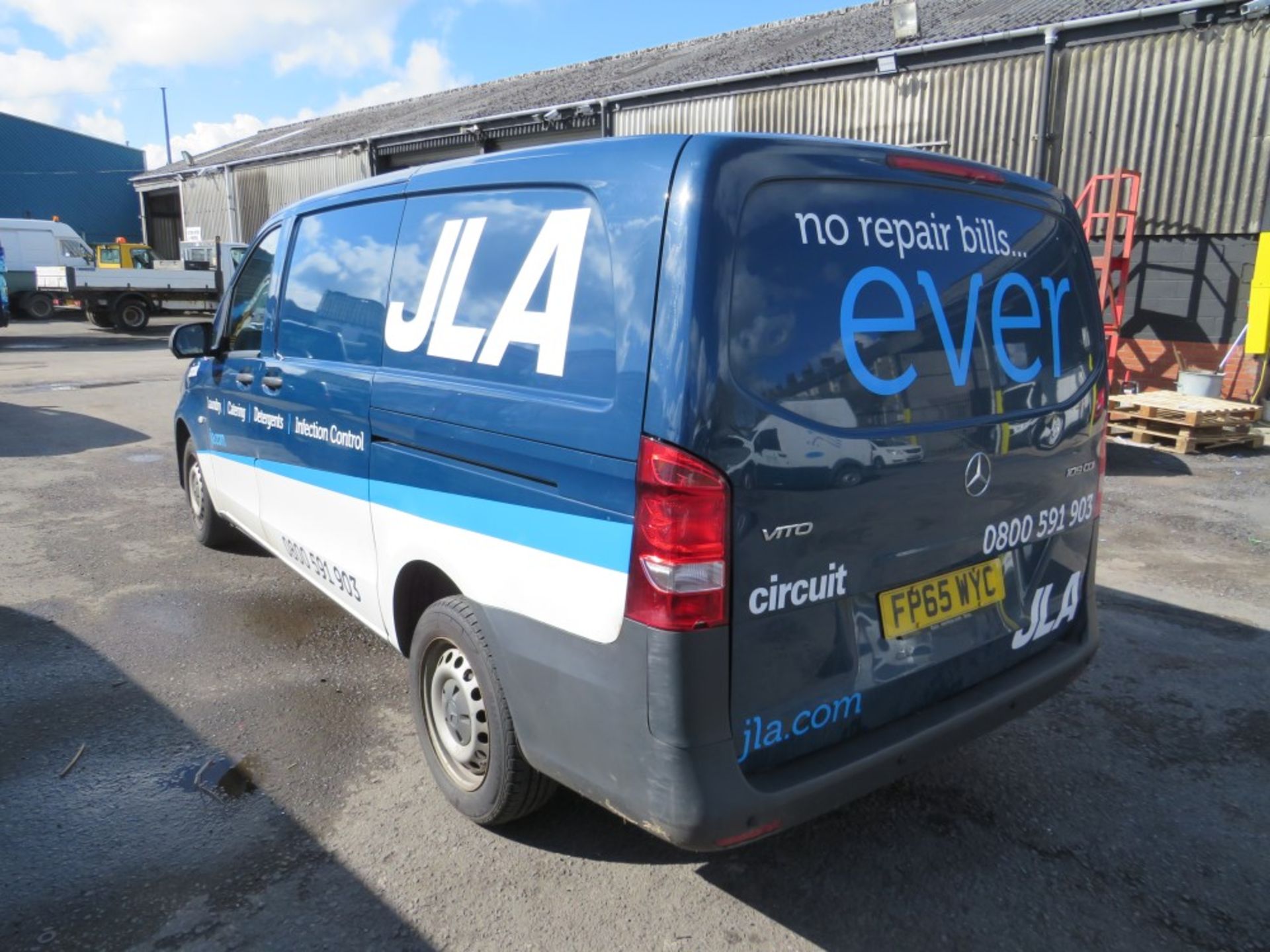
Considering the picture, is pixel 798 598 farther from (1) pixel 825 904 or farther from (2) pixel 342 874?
(2) pixel 342 874

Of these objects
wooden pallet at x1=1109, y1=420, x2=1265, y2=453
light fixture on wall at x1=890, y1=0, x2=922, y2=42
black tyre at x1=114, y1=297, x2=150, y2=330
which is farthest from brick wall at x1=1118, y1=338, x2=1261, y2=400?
black tyre at x1=114, y1=297, x2=150, y2=330

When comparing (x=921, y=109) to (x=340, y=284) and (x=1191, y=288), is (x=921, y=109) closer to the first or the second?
(x=1191, y=288)

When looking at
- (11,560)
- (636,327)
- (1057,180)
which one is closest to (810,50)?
(1057,180)

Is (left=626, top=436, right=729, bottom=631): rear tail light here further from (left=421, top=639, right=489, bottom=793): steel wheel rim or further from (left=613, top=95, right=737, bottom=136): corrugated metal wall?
(left=613, top=95, right=737, bottom=136): corrugated metal wall

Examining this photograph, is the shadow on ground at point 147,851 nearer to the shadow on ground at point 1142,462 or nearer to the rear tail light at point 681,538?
the rear tail light at point 681,538

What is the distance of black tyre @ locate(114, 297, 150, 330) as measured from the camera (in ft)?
72.3

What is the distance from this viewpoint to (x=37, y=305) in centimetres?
2519

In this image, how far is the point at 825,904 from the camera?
8.25ft

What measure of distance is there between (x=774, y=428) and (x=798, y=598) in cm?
42

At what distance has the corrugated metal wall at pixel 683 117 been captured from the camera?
1480 cm

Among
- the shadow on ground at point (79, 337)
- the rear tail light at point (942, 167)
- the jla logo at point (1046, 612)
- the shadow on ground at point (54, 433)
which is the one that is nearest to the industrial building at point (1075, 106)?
the jla logo at point (1046, 612)

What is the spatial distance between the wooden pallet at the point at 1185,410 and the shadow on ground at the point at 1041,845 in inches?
219

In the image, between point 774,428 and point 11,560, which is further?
point 11,560

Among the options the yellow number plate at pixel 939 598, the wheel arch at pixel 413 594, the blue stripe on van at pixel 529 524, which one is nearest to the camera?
the blue stripe on van at pixel 529 524
